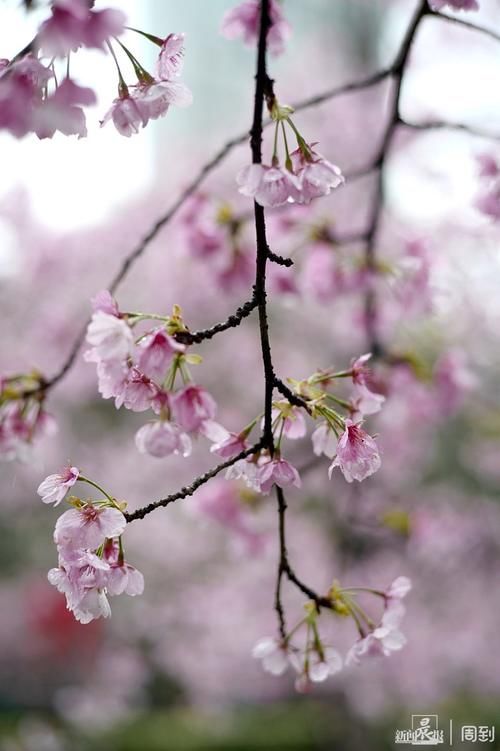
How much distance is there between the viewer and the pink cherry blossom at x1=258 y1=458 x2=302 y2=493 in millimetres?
746

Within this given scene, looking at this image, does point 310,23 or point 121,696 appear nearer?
point 310,23

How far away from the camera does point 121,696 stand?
694 centimetres

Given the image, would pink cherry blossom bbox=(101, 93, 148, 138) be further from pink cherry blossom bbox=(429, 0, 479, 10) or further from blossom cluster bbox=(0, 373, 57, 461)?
blossom cluster bbox=(0, 373, 57, 461)

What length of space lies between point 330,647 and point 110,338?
1.53 ft

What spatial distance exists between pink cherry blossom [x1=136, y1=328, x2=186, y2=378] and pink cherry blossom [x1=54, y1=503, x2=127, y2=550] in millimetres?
141

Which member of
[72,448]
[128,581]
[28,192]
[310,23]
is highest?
[310,23]

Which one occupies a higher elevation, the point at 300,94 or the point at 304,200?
the point at 300,94

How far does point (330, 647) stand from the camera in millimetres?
874

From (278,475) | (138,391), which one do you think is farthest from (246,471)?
(138,391)

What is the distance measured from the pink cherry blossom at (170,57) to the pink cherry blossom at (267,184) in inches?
5.1

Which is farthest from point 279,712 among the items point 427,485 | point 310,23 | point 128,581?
point 128,581

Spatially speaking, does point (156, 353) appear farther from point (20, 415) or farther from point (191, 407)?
point (20, 415)

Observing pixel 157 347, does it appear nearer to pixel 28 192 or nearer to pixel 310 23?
pixel 28 192

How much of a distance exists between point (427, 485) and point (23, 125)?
11.1 ft
